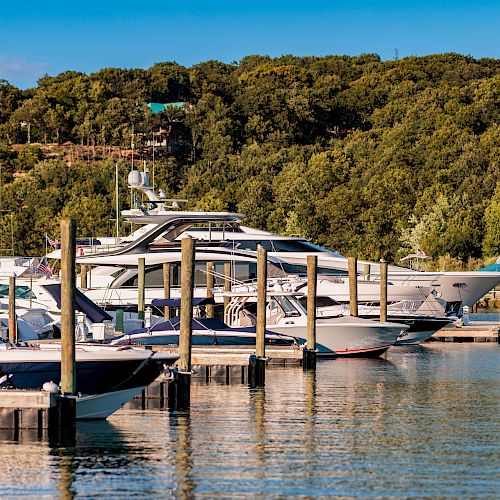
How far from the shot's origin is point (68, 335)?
20.5 m

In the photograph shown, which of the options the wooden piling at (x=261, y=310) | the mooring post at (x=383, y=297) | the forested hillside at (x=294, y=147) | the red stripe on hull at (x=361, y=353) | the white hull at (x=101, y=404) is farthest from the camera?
the forested hillside at (x=294, y=147)

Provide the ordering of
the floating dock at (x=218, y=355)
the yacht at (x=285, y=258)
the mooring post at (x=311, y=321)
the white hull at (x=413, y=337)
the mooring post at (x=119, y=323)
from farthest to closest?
the yacht at (x=285, y=258)
the white hull at (x=413, y=337)
the mooring post at (x=119, y=323)
the mooring post at (x=311, y=321)
the floating dock at (x=218, y=355)

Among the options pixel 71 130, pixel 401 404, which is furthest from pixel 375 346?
pixel 71 130

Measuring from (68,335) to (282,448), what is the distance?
3756 mm

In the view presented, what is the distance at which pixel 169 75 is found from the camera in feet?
501

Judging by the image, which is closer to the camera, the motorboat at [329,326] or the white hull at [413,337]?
the motorboat at [329,326]

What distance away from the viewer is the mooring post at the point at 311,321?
33.4 meters

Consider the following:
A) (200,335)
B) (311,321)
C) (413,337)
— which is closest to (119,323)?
(200,335)

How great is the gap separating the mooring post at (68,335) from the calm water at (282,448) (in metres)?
0.54

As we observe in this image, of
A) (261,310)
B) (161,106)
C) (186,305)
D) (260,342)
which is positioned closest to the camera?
(186,305)

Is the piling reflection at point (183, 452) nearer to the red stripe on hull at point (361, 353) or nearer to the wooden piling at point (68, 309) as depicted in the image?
the wooden piling at point (68, 309)

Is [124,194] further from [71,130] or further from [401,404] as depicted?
[401,404]

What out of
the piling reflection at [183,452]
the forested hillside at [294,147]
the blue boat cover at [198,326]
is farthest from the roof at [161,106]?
the piling reflection at [183,452]

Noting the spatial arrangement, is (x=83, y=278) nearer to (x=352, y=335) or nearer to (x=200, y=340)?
(x=352, y=335)
